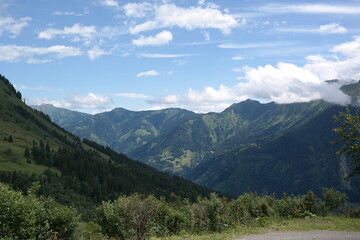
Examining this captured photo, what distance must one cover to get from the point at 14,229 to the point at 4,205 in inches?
100

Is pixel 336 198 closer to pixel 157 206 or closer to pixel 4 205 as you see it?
pixel 157 206

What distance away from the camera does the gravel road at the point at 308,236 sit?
32.5 meters

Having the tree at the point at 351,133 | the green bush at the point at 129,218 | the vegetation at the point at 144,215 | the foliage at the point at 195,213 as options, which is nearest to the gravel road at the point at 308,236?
the vegetation at the point at 144,215

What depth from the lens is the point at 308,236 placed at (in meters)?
33.8

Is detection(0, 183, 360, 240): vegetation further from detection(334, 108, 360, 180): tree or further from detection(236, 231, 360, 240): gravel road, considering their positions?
detection(334, 108, 360, 180): tree

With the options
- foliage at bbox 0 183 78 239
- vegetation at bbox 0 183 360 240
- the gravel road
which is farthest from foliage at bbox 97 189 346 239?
foliage at bbox 0 183 78 239

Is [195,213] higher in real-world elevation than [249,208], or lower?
higher

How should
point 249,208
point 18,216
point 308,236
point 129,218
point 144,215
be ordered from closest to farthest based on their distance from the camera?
point 18,216, point 308,236, point 129,218, point 144,215, point 249,208

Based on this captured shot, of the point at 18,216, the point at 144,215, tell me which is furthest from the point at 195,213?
the point at 18,216

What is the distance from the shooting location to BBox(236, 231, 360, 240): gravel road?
1280 inches

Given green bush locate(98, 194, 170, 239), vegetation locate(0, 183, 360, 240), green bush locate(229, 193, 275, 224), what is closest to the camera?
vegetation locate(0, 183, 360, 240)

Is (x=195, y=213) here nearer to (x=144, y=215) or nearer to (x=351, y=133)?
(x=144, y=215)

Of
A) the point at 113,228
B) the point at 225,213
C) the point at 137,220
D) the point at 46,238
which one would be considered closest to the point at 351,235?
the point at 225,213

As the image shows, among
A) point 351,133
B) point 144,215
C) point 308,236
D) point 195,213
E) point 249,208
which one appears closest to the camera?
point 308,236
